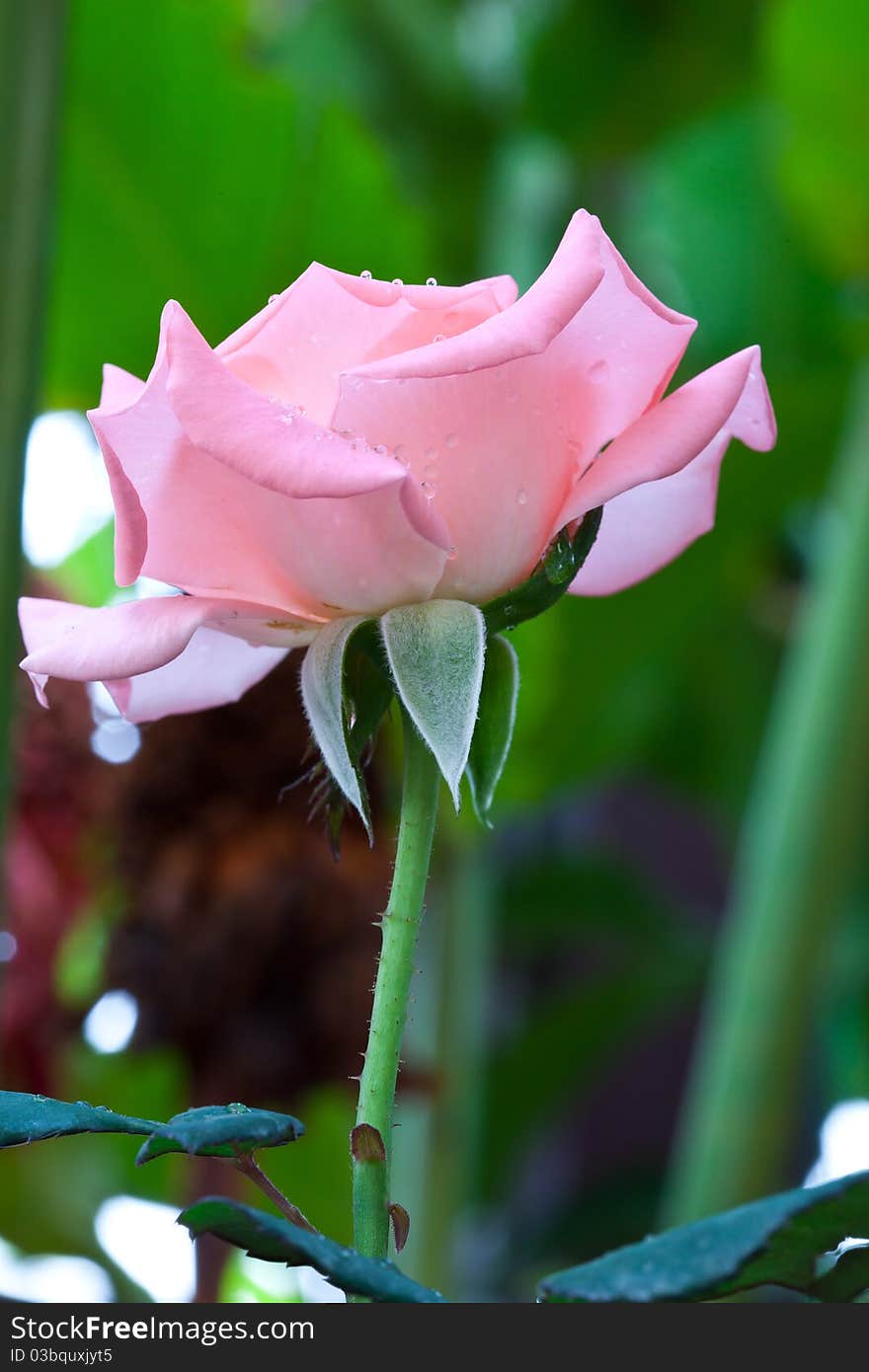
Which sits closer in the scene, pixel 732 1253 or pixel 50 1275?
pixel 732 1253

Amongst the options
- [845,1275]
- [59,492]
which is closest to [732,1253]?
[845,1275]

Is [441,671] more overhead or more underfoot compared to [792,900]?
more underfoot

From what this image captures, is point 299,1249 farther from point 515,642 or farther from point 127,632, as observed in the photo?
point 515,642

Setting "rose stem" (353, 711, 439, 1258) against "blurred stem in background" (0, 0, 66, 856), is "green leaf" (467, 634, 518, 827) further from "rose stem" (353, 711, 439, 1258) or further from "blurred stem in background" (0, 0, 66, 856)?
"blurred stem in background" (0, 0, 66, 856)

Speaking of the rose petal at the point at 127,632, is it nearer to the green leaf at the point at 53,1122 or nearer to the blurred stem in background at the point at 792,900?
the green leaf at the point at 53,1122

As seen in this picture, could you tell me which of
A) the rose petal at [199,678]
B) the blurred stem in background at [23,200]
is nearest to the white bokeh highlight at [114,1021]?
the blurred stem in background at [23,200]

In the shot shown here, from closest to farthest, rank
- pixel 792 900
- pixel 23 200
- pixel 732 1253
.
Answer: pixel 732 1253, pixel 23 200, pixel 792 900

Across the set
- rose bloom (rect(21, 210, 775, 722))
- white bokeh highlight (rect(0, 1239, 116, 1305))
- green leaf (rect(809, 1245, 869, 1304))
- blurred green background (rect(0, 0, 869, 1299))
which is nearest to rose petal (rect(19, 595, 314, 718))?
rose bloom (rect(21, 210, 775, 722))
